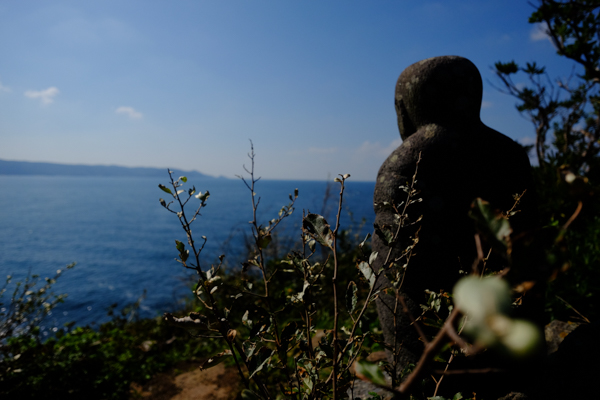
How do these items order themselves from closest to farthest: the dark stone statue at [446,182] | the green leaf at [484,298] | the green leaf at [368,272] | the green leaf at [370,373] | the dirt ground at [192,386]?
1. the green leaf at [484,298]
2. the green leaf at [370,373]
3. the green leaf at [368,272]
4. the dark stone statue at [446,182]
5. the dirt ground at [192,386]

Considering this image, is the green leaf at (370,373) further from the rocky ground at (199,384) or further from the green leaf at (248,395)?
the rocky ground at (199,384)

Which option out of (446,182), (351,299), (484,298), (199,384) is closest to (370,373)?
(484,298)

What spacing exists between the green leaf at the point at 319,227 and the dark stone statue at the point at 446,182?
1.23 metres

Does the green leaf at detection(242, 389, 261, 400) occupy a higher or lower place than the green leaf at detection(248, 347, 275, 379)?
lower

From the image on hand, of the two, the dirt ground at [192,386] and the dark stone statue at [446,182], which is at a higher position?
the dark stone statue at [446,182]

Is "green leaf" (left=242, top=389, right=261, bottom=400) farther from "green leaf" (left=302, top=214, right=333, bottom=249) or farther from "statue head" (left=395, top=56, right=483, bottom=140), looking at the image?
"statue head" (left=395, top=56, right=483, bottom=140)

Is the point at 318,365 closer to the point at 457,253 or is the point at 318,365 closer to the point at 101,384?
the point at 457,253

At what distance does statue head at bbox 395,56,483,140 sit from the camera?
2.60m

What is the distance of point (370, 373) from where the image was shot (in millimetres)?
595

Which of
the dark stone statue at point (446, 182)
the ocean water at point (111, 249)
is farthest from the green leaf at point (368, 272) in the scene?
the dark stone statue at point (446, 182)

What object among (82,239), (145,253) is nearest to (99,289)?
(145,253)

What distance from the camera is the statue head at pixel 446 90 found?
2.60m

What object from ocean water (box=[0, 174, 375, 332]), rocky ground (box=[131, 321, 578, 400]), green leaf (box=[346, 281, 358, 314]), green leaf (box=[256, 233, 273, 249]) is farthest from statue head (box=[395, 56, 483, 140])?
rocky ground (box=[131, 321, 578, 400])

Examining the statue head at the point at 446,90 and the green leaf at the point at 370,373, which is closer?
the green leaf at the point at 370,373
